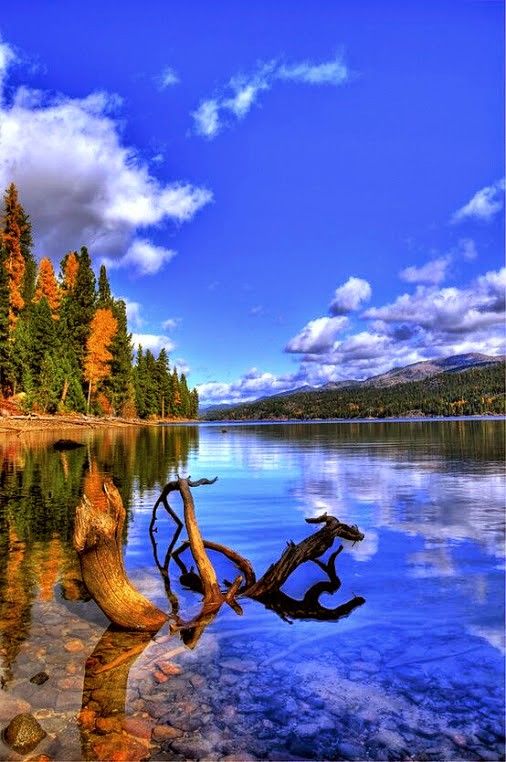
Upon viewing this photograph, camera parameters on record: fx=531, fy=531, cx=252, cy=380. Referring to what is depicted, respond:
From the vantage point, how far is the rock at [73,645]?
687 centimetres

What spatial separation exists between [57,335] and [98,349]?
7293mm

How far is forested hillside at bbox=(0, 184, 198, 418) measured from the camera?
67.2m

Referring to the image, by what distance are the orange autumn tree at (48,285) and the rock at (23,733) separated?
296 ft

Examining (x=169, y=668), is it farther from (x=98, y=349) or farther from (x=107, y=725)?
(x=98, y=349)

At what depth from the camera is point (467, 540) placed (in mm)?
13133

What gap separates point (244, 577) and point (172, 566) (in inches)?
82.5

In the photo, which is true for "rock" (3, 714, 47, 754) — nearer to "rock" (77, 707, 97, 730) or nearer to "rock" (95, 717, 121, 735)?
"rock" (77, 707, 97, 730)

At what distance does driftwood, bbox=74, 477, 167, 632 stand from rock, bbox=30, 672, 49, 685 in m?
1.44

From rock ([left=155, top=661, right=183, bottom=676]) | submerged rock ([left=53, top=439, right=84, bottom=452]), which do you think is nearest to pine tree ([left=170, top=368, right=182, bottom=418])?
submerged rock ([left=53, top=439, right=84, bottom=452])

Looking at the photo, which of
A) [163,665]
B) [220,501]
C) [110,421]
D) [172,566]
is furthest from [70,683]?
[110,421]

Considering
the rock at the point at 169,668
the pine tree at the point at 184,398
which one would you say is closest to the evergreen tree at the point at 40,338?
the rock at the point at 169,668

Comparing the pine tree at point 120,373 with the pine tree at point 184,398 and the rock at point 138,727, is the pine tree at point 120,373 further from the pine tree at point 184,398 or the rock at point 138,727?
the rock at point 138,727

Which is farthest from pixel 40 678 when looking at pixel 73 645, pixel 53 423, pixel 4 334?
pixel 53 423

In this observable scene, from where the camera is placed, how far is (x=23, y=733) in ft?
16.0
